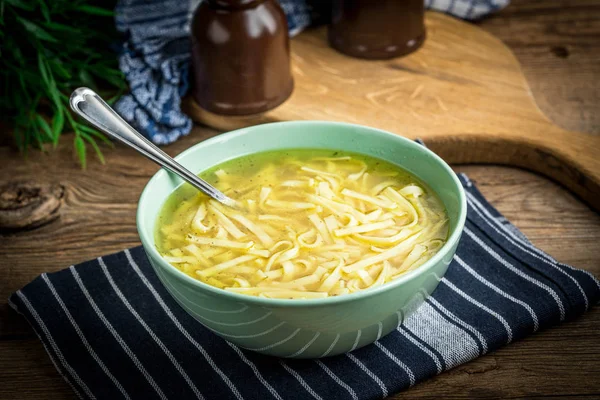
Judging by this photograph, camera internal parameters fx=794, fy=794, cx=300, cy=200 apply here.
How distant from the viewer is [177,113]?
9.45 ft

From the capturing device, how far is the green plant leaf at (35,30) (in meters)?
2.85

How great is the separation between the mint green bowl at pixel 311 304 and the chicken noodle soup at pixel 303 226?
0.19 feet

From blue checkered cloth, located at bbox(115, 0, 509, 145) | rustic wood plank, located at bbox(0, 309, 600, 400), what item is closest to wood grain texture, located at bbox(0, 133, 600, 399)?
rustic wood plank, located at bbox(0, 309, 600, 400)

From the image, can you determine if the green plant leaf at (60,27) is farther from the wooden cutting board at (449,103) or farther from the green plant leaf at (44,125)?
the wooden cutting board at (449,103)

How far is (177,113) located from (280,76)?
1.30ft

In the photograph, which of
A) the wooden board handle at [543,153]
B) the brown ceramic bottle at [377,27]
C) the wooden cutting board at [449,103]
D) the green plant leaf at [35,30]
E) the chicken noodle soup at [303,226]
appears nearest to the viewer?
the chicken noodle soup at [303,226]

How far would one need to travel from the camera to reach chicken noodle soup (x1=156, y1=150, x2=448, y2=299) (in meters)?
1.76

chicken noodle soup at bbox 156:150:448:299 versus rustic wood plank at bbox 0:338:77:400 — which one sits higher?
chicken noodle soup at bbox 156:150:448:299

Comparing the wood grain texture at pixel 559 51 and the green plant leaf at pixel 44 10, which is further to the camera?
the wood grain texture at pixel 559 51

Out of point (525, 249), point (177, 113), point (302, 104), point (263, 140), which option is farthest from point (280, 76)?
point (525, 249)

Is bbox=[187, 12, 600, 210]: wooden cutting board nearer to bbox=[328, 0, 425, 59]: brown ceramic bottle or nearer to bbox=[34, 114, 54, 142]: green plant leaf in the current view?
bbox=[328, 0, 425, 59]: brown ceramic bottle

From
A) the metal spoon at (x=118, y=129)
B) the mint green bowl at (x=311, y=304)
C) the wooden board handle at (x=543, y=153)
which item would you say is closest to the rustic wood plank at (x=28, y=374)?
the mint green bowl at (x=311, y=304)

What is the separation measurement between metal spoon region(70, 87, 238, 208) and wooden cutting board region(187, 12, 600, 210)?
2.97ft

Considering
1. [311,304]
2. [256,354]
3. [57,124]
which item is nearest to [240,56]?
[57,124]
